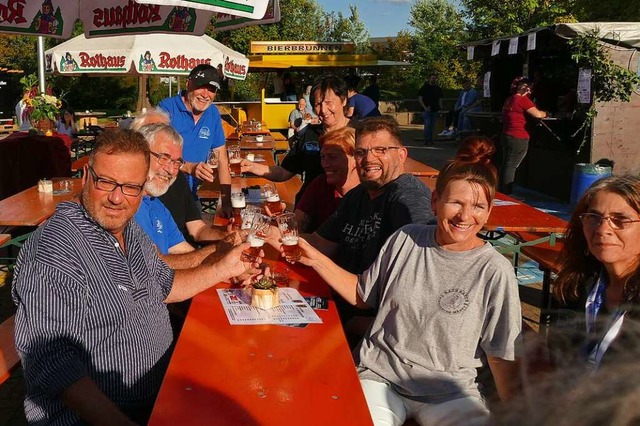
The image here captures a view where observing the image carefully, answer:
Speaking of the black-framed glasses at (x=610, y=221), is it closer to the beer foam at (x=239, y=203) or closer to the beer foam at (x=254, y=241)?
the beer foam at (x=254, y=241)

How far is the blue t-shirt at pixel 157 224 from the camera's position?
10.2ft

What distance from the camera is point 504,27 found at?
1042 inches

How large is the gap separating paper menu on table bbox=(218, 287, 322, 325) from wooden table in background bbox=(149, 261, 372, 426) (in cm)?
5

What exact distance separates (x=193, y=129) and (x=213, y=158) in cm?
37

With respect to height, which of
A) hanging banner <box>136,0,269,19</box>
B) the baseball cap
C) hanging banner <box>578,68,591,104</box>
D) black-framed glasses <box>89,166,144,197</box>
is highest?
hanging banner <box>136,0,269,19</box>

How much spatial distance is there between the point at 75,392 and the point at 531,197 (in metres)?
9.35

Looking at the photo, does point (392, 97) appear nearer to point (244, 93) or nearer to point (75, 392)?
point (244, 93)

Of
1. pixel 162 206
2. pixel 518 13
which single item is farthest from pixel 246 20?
pixel 518 13

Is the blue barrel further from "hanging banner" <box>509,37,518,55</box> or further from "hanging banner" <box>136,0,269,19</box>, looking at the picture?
A: "hanging banner" <box>136,0,269,19</box>

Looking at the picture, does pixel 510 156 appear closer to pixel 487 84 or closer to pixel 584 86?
pixel 584 86

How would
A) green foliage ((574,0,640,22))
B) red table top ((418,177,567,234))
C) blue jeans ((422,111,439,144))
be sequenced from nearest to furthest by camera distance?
red table top ((418,177,567,234)), green foliage ((574,0,640,22)), blue jeans ((422,111,439,144))

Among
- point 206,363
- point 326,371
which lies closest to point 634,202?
point 326,371

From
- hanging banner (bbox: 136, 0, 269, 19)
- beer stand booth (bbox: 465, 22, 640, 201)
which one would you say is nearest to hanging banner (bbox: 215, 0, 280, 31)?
hanging banner (bbox: 136, 0, 269, 19)

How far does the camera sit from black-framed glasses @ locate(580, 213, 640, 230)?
7.02 ft
